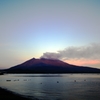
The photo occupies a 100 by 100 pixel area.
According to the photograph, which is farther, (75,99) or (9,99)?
(75,99)

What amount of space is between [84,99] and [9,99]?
13.8 m

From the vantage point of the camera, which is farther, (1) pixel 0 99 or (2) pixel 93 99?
(2) pixel 93 99

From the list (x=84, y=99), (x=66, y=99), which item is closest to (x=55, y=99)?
(x=66, y=99)

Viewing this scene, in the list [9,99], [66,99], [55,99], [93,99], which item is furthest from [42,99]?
[93,99]

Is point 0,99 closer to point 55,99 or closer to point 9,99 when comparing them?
point 9,99

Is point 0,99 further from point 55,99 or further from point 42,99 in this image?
point 55,99

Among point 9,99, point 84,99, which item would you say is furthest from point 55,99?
point 9,99

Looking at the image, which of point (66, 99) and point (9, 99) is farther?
point (66, 99)

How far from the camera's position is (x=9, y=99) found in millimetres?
28516

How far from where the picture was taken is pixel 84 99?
34844 mm

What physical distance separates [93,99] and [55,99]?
23.0 ft

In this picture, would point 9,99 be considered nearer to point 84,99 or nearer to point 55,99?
point 55,99

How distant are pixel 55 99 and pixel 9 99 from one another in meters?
8.84

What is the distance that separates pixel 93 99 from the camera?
35.0 meters
